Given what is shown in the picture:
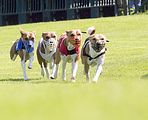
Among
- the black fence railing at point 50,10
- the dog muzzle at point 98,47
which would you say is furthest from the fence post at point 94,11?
the dog muzzle at point 98,47

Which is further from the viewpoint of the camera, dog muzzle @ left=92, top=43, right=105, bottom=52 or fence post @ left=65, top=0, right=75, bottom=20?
fence post @ left=65, top=0, right=75, bottom=20

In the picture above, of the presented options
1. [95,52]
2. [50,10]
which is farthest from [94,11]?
[95,52]

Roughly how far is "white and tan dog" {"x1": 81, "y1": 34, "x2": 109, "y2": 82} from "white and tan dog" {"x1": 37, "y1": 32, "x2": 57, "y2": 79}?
1.31 metres

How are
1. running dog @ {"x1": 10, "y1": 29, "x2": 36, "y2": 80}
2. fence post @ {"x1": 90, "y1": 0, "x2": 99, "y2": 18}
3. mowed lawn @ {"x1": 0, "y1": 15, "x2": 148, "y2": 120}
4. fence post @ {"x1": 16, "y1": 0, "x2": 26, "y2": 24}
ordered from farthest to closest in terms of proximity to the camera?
fence post @ {"x1": 16, "y1": 0, "x2": 26, "y2": 24} → fence post @ {"x1": 90, "y1": 0, "x2": 99, "y2": 18} → running dog @ {"x1": 10, "y1": 29, "x2": 36, "y2": 80} → mowed lawn @ {"x1": 0, "y1": 15, "x2": 148, "y2": 120}

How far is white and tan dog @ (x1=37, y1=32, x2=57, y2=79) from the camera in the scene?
1204 cm

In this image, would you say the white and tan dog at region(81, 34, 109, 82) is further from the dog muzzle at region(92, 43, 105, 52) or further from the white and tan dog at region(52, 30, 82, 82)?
the white and tan dog at region(52, 30, 82, 82)

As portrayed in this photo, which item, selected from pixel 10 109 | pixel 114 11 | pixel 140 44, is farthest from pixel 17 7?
pixel 10 109

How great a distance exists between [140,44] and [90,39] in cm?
1574

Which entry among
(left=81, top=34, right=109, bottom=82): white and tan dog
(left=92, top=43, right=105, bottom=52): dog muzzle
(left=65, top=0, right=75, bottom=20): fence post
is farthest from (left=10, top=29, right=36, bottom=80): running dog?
(left=65, top=0, right=75, bottom=20): fence post

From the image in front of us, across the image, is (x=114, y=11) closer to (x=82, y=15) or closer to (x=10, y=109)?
(x=82, y=15)

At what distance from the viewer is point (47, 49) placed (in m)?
12.4

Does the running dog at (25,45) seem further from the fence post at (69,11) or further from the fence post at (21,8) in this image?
the fence post at (21,8)

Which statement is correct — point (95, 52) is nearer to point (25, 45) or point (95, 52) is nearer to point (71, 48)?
point (71, 48)

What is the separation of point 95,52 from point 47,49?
2.25m
